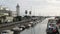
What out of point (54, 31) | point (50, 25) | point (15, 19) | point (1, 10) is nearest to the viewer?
point (54, 31)

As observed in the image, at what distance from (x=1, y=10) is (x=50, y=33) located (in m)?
45.3

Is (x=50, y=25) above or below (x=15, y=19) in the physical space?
above

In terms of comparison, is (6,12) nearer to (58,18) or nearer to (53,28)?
(58,18)

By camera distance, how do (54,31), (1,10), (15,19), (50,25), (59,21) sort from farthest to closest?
(1,10) → (15,19) → (59,21) → (50,25) → (54,31)

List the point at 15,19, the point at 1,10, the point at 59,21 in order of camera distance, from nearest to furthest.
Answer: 1. the point at 59,21
2. the point at 15,19
3. the point at 1,10

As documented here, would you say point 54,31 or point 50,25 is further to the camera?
point 50,25

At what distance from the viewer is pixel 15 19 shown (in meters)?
46.8

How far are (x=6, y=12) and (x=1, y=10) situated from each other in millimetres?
3609

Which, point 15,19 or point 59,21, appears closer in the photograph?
point 59,21

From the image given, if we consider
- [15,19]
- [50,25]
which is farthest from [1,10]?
[50,25]

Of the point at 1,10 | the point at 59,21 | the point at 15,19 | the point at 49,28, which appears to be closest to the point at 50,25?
the point at 49,28

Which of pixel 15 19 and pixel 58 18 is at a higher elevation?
pixel 58 18

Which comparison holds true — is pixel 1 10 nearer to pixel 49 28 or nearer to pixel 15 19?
pixel 15 19

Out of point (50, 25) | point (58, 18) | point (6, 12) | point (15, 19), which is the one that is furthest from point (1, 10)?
point (50, 25)
